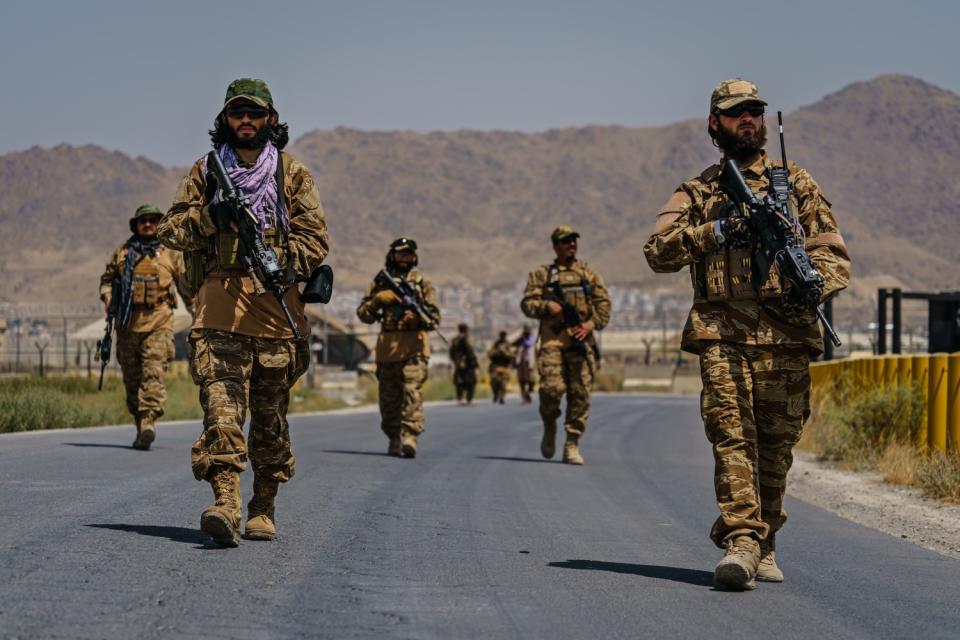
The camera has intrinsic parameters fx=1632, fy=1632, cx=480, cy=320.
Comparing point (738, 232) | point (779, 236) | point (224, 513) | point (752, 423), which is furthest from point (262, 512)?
point (779, 236)

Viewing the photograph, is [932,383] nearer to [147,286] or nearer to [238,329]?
[147,286]

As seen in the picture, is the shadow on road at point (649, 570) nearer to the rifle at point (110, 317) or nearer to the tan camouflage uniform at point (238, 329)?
the tan camouflage uniform at point (238, 329)

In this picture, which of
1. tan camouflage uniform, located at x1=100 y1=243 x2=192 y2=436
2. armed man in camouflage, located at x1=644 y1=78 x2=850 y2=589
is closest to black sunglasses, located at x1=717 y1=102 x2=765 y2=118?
armed man in camouflage, located at x1=644 y1=78 x2=850 y2=589

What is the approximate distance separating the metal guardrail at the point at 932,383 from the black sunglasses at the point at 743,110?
7.07m

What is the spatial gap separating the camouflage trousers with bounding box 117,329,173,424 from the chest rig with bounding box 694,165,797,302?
27.8 feet

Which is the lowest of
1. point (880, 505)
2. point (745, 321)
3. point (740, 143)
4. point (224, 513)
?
point (880, 505)

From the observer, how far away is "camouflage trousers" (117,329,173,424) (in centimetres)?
1531

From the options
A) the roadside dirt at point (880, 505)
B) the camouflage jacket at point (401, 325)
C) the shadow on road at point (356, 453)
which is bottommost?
the roadside dirt at point (880, 505)

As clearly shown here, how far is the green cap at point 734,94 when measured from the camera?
767 cm

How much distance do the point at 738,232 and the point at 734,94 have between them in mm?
660

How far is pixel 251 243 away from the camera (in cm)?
801

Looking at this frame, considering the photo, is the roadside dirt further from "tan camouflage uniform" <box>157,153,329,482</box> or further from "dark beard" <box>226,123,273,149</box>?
"dark beard" <box>226,123,273,149</box>

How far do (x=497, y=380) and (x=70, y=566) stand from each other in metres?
34.4

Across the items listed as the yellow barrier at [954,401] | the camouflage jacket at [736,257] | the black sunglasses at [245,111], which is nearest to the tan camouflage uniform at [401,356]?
the yellow barrier at [954,401]
